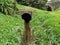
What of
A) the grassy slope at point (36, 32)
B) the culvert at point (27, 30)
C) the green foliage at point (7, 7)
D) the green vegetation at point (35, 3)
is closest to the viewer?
the culvert at point (27, 30)

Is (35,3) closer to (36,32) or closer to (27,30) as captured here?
(36,32)

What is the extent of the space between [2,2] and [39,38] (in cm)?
507

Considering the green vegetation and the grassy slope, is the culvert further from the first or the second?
the green vegetation

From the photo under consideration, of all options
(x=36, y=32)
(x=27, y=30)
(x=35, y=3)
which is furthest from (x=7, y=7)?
(x=27, y=30)

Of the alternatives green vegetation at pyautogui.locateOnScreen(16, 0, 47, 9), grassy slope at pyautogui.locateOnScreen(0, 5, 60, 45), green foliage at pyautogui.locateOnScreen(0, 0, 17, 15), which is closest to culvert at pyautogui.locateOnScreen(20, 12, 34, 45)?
grassy slope at pyautogui.locateOnScreen(0, 5, 60, 45)

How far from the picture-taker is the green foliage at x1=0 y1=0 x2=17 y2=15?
15.9 metres

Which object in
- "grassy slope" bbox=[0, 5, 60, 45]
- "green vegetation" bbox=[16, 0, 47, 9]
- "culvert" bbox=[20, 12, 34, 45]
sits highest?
"culvert" bbox=[20, 12, 34, 45]

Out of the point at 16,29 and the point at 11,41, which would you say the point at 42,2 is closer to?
the point at 16,29

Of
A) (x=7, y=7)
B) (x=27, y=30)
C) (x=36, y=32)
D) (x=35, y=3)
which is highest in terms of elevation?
(x=27, y=30)

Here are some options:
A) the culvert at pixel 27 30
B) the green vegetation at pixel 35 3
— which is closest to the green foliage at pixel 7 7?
the green vegetation at pixel 35 3

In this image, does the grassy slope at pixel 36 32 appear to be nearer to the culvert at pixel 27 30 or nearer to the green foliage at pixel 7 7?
→ the green foliage at pixel 7 7

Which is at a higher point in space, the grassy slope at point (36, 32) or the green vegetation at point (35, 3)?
the grassy slope at point (36, 32)

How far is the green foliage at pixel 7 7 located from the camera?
15873mm

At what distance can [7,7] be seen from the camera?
54.0 feet
